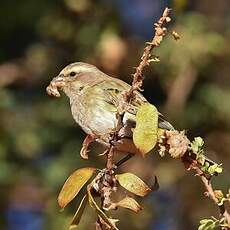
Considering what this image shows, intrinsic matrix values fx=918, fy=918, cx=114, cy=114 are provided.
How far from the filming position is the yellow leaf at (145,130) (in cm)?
302

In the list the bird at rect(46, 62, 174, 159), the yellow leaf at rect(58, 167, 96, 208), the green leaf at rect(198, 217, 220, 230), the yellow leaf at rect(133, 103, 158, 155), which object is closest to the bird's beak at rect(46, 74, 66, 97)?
the bird at rect(46, 62, 174, 159)

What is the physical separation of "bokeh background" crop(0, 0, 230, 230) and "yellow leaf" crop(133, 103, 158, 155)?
3.87 metres

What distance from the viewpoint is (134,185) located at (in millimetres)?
3100

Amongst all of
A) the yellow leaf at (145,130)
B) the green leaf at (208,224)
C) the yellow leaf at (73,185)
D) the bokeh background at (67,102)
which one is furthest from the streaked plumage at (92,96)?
the bokeh background at (67,102)

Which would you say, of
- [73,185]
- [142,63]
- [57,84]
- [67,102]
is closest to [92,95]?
[57,84]

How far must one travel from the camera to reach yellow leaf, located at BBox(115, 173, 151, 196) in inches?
121

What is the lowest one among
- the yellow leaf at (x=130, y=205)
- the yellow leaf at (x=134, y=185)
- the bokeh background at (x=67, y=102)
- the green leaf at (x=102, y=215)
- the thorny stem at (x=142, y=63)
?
the bokeh background at (x=67, y=102)

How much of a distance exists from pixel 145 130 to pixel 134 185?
200 mm

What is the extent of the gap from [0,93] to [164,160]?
1502 mm

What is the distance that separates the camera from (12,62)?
25.4ft

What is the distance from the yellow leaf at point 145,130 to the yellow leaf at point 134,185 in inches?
5.2

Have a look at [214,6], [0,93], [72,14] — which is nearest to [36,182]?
[0,93]

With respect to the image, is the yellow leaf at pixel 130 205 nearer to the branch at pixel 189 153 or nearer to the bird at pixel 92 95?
the branch at pixel 189 153

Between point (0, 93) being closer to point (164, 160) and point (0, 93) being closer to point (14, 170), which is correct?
point (14, 170)
